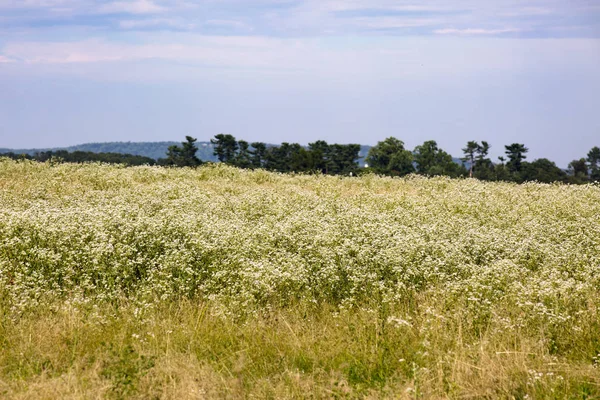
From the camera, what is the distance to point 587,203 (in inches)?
634

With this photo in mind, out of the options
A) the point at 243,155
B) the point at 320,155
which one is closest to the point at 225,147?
the point at 243,155

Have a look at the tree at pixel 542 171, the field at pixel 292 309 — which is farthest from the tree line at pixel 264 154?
the field at pixel 292 309

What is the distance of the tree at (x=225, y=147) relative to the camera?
265 ft

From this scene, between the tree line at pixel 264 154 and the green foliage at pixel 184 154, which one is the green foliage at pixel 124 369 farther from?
the green foliage at pixel 184 154

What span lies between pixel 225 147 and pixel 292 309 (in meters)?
76.7

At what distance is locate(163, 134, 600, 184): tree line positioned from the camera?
73.6 meters

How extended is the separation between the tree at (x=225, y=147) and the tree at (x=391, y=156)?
2630 centimetres

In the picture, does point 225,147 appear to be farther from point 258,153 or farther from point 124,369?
point 124,369

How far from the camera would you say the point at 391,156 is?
94.7 metres

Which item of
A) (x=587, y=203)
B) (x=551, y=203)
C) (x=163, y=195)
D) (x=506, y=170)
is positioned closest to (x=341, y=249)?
(x=163, y=195)

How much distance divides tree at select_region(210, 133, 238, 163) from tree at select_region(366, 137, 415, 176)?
26.3 metres

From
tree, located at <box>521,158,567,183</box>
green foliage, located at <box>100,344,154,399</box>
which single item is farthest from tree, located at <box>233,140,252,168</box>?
green foliage, located at <box>100,344,154,399</box>

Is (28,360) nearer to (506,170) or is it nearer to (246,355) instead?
(246,355)

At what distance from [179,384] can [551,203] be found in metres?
13.8
